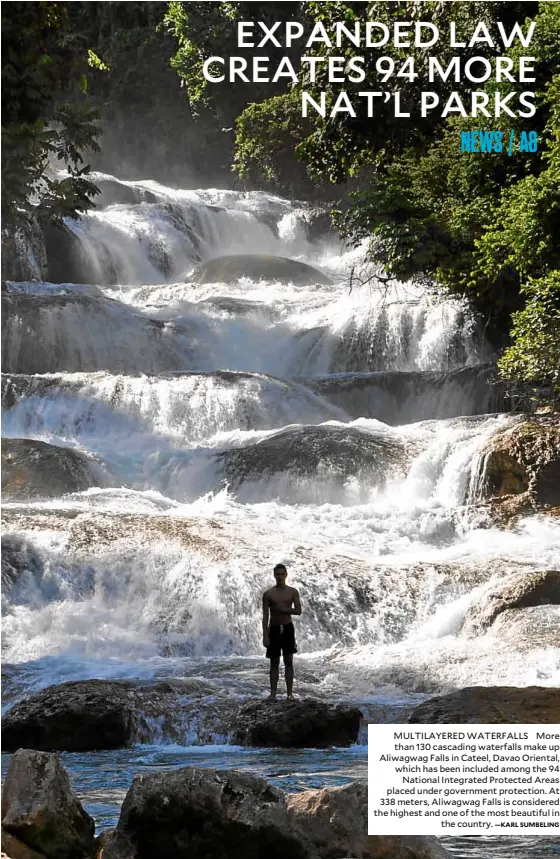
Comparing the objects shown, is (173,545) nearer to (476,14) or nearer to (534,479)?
(534,479)

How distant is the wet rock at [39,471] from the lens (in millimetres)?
14141

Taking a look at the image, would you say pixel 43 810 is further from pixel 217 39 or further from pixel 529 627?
pixel 217 39

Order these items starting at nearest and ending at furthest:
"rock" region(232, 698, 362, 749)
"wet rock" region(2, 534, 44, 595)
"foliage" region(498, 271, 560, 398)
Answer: "rock" region(232, 698, 362, 749)
"wet rock" region(2, 534, 44, 595)
"foliage" region(498, 271, 560, 398)

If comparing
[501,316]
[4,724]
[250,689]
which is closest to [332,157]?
[501,316]

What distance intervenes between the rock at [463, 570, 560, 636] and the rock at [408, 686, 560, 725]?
9.88ft

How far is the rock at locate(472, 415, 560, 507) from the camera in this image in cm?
1341

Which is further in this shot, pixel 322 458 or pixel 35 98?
pixel 322 458

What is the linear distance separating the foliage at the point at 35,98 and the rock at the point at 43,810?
10.4 m

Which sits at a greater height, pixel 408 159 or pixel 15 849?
pixel 408 159

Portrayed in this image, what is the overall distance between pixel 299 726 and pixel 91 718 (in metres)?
1.40

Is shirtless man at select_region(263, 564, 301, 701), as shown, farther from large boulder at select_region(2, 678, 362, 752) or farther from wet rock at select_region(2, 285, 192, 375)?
wet rock at select_region(2, 285, 192, 375)

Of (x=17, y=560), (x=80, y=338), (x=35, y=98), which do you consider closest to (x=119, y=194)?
(x=80, y=338)

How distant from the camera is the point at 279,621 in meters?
7.61

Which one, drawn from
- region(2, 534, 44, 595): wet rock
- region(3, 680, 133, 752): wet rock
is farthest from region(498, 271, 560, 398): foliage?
region(3, 680, 133, 752): wet rock
